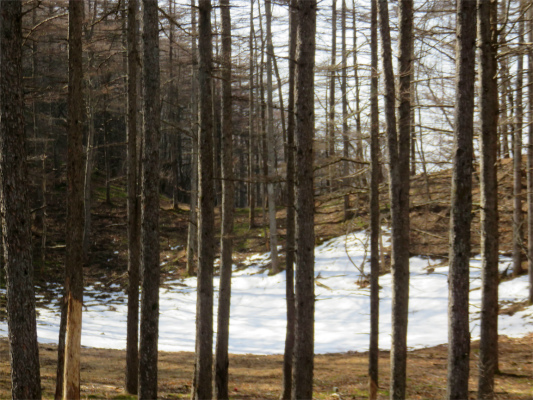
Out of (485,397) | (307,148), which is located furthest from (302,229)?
(485,397)

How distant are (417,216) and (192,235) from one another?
33.0 feet

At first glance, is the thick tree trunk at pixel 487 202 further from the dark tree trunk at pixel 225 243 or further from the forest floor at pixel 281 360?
the dark tree trunk at pixel 225 243

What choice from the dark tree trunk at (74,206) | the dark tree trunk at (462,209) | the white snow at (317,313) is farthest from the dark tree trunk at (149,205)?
the white snow at (317,313)

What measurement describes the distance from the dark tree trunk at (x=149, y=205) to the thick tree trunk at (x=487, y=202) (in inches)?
215

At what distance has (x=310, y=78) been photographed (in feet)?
24.4

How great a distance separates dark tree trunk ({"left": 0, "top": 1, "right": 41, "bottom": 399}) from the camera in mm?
6449

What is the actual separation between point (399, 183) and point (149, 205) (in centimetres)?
423

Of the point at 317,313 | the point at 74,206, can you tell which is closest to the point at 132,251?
the point at 74,206

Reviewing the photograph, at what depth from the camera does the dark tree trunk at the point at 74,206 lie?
8.23m

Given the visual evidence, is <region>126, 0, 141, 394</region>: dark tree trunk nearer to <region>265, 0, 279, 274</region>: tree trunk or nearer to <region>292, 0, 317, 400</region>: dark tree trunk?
<region>292, 0, 317, 400</region>: dark tree trunk

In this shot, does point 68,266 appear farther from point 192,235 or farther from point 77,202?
point 192,235

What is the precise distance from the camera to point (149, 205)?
7711 mm

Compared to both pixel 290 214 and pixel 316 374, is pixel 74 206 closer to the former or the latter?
pixel 290 214

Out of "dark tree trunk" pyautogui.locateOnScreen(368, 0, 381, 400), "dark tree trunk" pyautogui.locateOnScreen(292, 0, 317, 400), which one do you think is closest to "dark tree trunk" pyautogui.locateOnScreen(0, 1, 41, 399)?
"dark tree trunk" pyautogui.locateOnScreen(292, 0, 317, 400)
